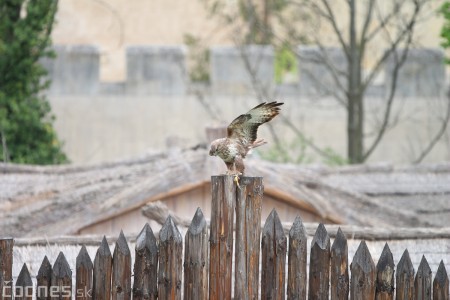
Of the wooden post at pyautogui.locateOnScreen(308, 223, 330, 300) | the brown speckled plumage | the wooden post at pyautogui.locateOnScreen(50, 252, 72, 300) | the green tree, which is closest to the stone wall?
the green tree

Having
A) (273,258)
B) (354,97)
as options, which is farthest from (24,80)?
(273,258)

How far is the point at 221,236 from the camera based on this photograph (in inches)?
219

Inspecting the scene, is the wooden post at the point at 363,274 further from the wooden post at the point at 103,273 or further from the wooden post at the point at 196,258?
the wooden post at the point at 103,273

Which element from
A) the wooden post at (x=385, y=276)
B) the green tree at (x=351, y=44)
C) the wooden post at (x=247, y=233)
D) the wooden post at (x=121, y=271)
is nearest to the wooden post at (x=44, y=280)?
the wooden post at (x=121, y=271)

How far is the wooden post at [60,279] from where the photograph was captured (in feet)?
18.0

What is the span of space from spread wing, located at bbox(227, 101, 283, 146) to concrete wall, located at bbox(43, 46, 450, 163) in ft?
42.0

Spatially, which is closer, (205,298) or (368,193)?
(205,298)

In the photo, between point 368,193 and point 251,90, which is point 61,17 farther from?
point 368,193

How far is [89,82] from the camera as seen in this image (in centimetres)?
1894

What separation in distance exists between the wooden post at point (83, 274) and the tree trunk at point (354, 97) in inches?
433

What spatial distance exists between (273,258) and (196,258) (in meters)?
0.34

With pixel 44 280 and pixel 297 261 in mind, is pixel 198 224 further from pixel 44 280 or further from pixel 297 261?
pixel 44 280

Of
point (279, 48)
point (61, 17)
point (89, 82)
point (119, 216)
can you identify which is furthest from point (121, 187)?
point (61, 17)

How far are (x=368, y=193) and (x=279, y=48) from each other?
10.7 m
